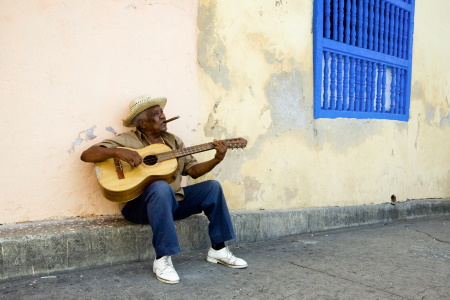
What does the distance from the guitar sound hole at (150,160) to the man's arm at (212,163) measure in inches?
14.5

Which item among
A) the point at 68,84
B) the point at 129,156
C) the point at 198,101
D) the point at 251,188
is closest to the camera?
the point at 129,156

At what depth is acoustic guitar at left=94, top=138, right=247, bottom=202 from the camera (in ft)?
9.10

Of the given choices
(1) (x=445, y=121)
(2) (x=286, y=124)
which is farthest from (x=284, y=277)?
(1) (x=445, y=121)

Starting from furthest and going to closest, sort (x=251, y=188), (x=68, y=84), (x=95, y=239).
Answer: (x=251, y=188) < (x=68, y=84) < (x=95, y=239)

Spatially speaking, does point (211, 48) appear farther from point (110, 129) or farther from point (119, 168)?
point (119, 168)

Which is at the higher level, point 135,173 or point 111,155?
point 111,155

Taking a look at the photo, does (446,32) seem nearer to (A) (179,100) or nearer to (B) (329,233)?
(B) (329,233)

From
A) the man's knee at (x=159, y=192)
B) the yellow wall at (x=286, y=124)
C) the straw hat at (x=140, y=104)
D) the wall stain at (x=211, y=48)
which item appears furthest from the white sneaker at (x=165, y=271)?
the wall stain at (x=211, y=48)

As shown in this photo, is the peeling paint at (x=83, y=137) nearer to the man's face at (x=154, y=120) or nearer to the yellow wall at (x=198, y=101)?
the yellow wall at (x=198, y=101)

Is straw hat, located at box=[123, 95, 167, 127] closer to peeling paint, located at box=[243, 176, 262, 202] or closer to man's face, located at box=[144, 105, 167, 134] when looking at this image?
man's face, located at box=[144, 105, 167, 134]

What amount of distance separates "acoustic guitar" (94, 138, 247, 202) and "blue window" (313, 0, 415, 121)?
202cm

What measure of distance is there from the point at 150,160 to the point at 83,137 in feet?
1.74

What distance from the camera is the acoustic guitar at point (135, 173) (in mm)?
2773

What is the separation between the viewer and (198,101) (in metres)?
3.63
